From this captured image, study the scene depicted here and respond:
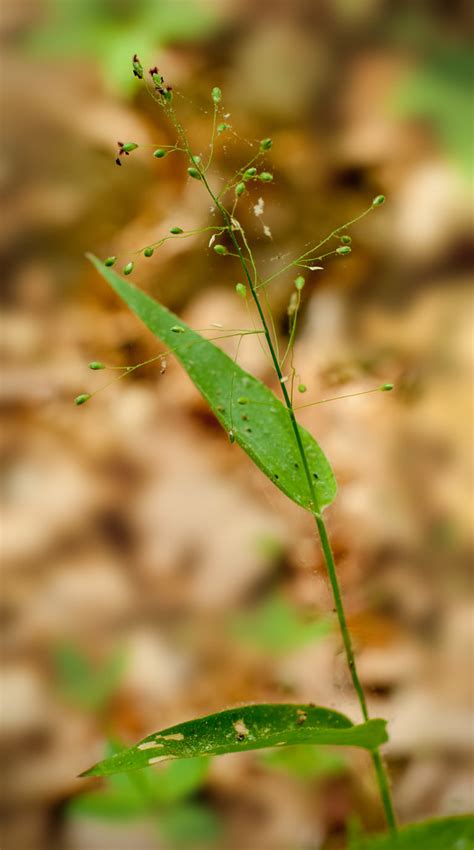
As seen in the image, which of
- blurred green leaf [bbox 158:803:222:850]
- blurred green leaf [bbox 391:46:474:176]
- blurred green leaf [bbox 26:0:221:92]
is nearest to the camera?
blurred green leaf [bbox 158:803:222:850]

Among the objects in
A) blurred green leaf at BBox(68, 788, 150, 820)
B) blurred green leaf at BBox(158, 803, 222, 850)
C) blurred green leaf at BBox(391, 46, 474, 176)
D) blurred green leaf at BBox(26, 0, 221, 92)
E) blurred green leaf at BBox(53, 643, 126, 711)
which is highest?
blurred green leaf at BBox(26, 0, 221, 92)

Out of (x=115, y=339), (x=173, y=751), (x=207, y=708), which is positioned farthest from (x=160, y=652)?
(x=115, y=339)

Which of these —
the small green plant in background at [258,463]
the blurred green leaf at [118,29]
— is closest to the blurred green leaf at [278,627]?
the small green plant in background at [258,463]

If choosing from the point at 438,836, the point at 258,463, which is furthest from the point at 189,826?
the point at 258,463

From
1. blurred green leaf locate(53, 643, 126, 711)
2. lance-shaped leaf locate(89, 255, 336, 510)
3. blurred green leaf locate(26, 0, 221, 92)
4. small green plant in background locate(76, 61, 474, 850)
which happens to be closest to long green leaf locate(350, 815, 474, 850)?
small green plant in background locate(76, 61, 474, 850)

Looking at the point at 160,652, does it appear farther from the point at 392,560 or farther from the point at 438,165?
the point at 438,165

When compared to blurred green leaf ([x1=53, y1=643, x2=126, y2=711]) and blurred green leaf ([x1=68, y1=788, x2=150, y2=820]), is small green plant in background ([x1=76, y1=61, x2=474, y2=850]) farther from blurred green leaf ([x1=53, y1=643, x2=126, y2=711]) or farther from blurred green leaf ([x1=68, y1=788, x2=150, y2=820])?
blurred green leaf ([x1=53, y1=643, x2=126, y2=711])

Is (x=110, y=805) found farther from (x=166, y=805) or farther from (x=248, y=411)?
(x=248, y=411)
